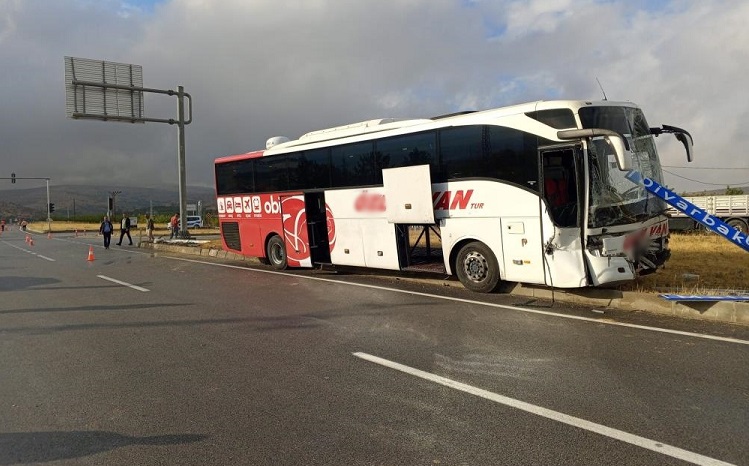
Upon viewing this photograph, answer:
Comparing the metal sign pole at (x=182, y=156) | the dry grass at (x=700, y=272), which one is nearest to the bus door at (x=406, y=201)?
the dry grass at (x=700, y=272)

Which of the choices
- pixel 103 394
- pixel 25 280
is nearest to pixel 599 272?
pixel 103 394

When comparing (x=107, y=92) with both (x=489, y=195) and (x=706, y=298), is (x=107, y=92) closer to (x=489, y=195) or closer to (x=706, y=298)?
(x=489, y=195)

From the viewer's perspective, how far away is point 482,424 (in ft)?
13.4

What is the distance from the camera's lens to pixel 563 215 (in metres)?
8.55

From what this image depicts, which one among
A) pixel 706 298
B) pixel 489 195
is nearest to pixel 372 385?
pixel 706 298

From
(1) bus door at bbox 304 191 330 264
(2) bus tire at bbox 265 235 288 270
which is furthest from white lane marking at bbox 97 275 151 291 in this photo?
(1) bus door at bbox 304 191 330 264

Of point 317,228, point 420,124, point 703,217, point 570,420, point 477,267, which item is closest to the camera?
point 570,420

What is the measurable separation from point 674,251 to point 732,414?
40.5ft

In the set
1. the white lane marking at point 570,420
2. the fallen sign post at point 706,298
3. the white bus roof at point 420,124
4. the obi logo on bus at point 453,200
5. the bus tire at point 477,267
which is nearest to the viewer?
the white lane marking at point 570,420

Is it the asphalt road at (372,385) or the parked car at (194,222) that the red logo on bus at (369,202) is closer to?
the asphalt road at (372,385)

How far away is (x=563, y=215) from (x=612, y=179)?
0.91 meters

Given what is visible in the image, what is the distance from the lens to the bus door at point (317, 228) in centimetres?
1377

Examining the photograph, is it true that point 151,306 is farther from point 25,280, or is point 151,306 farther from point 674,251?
point 674,251

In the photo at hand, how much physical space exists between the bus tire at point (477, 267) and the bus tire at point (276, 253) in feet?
20.1
